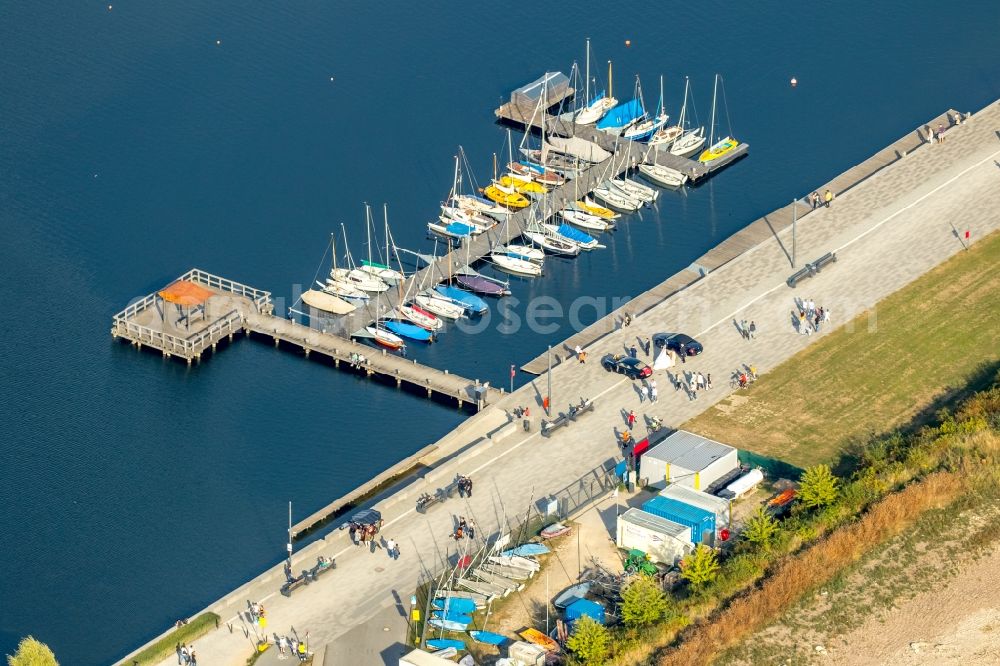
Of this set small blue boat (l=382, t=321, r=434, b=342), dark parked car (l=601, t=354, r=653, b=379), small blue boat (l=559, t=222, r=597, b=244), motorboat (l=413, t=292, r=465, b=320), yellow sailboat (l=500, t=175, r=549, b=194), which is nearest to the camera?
dark parked car (l=601, t=354, r=653, b=379)

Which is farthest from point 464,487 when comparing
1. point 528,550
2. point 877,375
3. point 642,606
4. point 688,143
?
point 688,143

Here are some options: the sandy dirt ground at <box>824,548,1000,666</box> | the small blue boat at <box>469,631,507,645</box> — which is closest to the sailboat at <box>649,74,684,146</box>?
the sandy dirt ground at <box>824,548,1000,666</box>

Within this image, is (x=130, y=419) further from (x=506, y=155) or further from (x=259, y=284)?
(x=506, y=155)

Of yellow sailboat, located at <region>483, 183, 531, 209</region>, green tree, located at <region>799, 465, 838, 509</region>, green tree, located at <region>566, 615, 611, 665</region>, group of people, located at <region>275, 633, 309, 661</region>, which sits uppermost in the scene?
yellow sailboat, located at <region>483, 183, 531, 209</region>

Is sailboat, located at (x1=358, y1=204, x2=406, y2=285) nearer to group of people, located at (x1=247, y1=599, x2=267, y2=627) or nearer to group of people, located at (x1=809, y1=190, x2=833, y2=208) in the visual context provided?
group of people, located at (x1=809, y1=190, x2=833, y2=208)

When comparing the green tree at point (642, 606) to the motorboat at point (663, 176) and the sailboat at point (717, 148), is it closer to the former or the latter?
the motorboat at point (663, 176)

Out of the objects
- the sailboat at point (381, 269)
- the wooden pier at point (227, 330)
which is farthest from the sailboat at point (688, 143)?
the wooden pier at point (227, 330)
